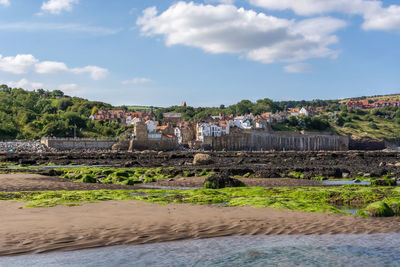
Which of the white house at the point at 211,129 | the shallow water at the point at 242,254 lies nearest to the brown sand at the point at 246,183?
the shallow water at the point at 242,254

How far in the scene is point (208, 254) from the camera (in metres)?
8.04

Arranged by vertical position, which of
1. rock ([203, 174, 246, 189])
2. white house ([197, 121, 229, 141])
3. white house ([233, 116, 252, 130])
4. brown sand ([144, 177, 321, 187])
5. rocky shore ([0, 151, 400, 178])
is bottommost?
rocky shore ([0, 151, 400, 178])

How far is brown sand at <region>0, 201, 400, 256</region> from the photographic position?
28.0ft

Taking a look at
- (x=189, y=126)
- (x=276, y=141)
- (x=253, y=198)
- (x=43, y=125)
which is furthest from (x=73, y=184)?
(x=189, y=126)

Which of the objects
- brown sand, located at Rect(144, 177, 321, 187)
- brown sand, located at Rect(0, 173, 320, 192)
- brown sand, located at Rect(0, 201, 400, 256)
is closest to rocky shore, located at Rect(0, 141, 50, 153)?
brown sand, located at Rect(0, 173, 320, 192)

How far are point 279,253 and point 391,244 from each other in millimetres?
2887

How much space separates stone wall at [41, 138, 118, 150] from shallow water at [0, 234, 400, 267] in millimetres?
81418

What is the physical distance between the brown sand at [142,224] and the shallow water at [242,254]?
0.46 meters

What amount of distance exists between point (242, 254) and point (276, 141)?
11217 cm

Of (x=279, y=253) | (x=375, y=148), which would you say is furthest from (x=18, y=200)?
(x=375, y=148)

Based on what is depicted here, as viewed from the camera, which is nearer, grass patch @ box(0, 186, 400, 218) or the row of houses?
grass patch @ box(0, 186, 400, 218)

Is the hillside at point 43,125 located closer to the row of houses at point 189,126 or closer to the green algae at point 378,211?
the row of houses at point 189,126

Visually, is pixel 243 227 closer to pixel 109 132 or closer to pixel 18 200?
pixel 18 200

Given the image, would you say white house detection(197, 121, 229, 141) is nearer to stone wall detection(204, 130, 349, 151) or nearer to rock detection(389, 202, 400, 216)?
stone wall detection(204, 130, 349, 151)
